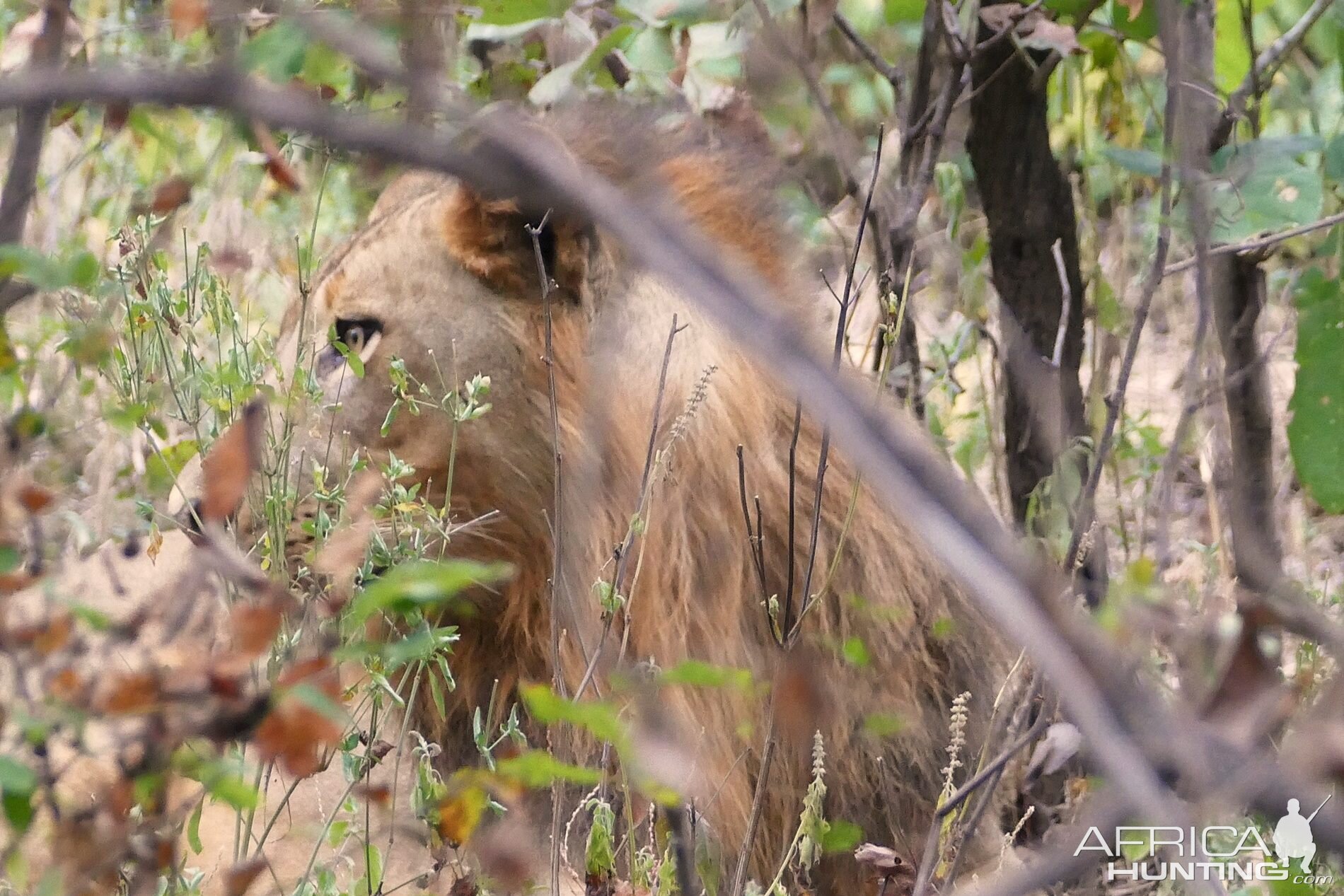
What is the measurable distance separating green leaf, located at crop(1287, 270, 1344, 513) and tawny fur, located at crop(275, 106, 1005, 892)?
29.6 inches

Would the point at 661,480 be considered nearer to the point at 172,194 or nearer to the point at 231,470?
the point at 172,194

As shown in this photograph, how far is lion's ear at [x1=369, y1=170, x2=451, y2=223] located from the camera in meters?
3.23

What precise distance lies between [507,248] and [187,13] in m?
1.43

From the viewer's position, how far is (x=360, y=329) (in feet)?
10.3

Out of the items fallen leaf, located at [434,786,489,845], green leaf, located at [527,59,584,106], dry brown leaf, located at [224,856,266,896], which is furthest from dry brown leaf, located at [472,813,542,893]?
green leaf, located at [527,59,584,106]

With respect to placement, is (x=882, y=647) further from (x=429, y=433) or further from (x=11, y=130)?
(x=11, y=130)

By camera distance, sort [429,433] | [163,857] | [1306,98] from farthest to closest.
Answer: [1306,98] < [429,433] < [163,857]

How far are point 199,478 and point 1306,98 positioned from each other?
3.16 meters

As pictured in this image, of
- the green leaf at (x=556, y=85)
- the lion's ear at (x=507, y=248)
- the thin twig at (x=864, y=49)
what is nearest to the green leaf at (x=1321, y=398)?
the thin twig at (x=864, y=49)

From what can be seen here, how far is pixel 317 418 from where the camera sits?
2.80 meters

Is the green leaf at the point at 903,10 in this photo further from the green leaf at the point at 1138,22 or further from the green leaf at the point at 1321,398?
the green leaf at the point at 1321,398

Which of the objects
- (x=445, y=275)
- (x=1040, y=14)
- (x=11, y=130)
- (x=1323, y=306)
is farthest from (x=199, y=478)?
(x=1323, y=306)

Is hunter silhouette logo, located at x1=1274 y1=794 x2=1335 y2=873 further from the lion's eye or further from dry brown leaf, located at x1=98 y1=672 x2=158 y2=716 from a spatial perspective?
the lion's eye

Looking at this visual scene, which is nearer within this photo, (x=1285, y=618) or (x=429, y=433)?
(x=1285, y=618)
